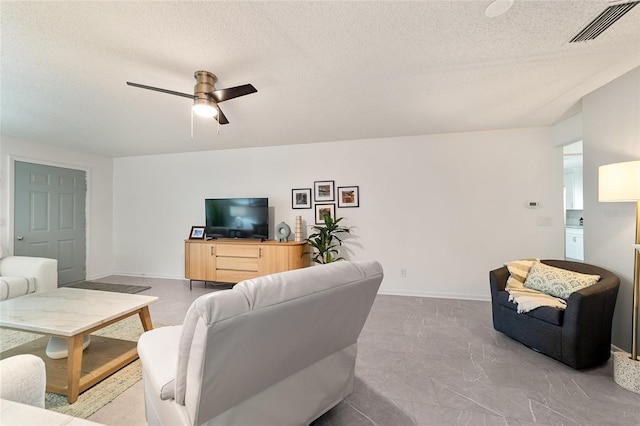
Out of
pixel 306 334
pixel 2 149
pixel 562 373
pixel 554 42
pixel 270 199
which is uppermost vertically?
pixel 554 42

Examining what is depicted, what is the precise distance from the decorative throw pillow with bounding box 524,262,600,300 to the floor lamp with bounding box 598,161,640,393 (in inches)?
12.2

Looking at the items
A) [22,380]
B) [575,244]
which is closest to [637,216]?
[22,380]

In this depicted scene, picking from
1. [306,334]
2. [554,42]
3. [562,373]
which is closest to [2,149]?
[306,334]

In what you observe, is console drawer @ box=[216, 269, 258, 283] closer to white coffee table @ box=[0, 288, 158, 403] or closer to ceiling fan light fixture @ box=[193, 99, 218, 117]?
white coffee table @ box=[0, 288, 158, 403]

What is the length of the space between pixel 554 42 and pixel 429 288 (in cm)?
302

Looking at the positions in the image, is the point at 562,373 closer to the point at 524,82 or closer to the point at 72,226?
the point at 524,82

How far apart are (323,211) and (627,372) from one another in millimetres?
3326

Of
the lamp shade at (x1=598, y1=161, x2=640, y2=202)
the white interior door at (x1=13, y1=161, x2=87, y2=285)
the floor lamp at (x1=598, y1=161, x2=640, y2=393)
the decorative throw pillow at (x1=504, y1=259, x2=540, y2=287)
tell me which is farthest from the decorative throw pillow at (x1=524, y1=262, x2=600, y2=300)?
the white interior door at (x1=13, y1=161, x2=87, y2=285)

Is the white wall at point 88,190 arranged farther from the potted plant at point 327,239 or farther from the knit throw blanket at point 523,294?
the knit throw blanket at point 523,294

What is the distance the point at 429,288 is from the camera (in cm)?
373

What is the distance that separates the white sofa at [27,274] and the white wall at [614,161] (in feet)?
19.5

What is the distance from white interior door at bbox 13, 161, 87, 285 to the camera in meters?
3.82

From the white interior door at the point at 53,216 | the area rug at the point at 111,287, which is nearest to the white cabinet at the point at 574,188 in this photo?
the area rug at the point at 111,287

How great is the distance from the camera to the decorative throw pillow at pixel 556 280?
2.13 m
